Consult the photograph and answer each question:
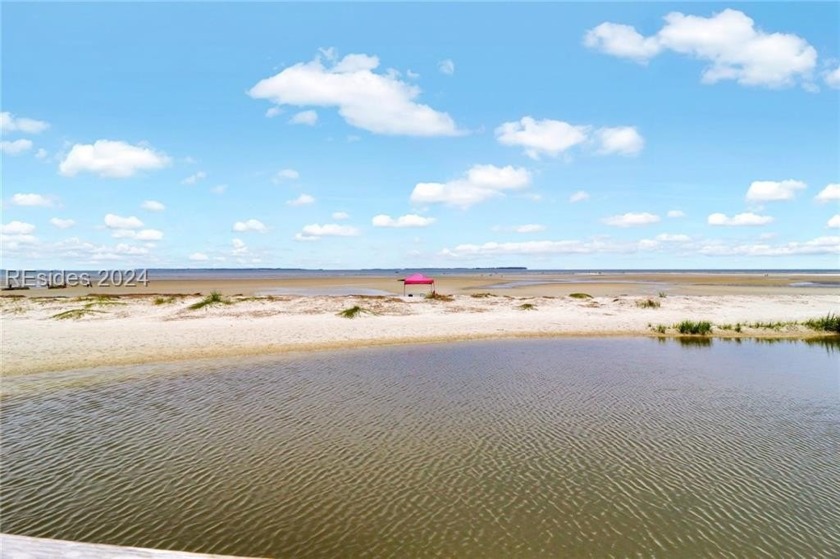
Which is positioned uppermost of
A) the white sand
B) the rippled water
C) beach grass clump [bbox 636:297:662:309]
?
beach grass clump [bbox 636:297:662:309]

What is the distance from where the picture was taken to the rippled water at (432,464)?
27.9ft

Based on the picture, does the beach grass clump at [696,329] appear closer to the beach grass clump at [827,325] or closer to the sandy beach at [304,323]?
the sandy beach at [304,323]

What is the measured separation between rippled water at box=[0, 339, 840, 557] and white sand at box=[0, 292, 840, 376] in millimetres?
6422

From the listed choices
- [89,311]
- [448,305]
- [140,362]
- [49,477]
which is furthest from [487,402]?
[89,311]

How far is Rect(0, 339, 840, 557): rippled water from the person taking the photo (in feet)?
27.9

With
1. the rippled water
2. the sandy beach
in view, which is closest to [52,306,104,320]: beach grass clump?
the sandy beach

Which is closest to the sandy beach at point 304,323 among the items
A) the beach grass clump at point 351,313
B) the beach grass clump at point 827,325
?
the beach grass clump at point 351,313

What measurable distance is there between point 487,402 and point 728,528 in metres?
8.54

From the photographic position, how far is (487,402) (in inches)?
652

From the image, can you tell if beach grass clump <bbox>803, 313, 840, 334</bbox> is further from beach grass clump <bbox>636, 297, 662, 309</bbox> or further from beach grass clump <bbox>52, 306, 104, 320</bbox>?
beach grass clump <bbox>52, 306, 104, 320</bbox>

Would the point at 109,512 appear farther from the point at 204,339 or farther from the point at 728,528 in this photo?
the point at 204,339

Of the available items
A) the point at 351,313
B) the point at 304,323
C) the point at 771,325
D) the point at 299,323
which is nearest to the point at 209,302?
the point at 299,323

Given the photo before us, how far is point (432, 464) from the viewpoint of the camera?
11.4m

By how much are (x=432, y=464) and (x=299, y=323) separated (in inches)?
1002
